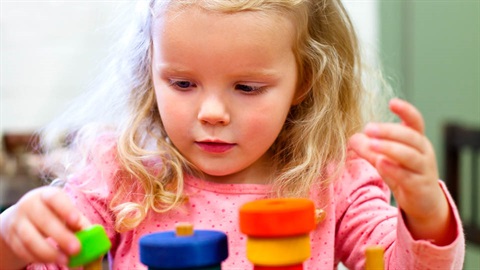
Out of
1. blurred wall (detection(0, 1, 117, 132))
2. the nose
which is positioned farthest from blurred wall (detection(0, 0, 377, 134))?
the nose

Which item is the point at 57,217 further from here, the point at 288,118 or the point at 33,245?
the point at 288,118

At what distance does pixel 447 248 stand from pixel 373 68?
0.45m

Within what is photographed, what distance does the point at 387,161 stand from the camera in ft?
2.09

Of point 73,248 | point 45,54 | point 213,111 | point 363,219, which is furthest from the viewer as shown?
point 45,54

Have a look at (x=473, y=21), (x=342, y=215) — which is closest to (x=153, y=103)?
(x=342, y=215)

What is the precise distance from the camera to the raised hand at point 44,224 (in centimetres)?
60

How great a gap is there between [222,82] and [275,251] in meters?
0.28

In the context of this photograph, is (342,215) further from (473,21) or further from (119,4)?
(473,21)

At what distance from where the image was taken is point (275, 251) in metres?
0.59

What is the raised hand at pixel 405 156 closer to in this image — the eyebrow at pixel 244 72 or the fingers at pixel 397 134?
the fingers at pixel 397 134

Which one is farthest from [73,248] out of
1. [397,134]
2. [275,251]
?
[397,134]

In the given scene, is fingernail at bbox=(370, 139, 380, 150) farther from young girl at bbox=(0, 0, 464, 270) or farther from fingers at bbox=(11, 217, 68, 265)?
fingers at bbox=(11, 217, 68, 265)

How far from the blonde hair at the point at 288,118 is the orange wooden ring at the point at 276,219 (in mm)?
333

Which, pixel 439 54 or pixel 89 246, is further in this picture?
pixel 439 54
